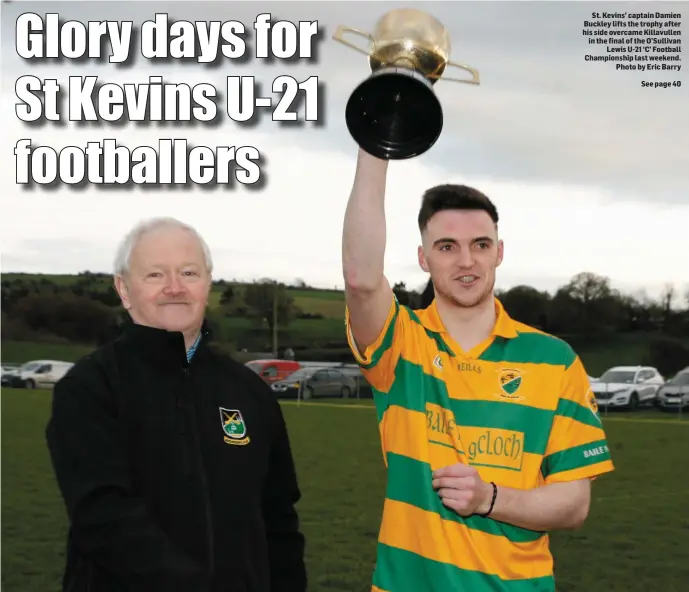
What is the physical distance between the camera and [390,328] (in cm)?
235

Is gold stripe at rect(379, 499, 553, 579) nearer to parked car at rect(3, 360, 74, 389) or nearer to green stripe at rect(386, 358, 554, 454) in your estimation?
green stripe at rect(386, 358, 554, 454)

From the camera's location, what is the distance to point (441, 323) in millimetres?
2486

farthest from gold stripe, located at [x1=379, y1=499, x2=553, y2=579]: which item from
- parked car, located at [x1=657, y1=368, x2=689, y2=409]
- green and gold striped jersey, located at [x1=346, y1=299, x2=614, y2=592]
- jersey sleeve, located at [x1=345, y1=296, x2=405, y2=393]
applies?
parked car, located at [x1=657, y1=368, x2=689, y2=409]

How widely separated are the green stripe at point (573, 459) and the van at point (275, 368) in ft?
89.8

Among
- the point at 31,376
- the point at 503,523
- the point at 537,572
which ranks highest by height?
the point at 503,523

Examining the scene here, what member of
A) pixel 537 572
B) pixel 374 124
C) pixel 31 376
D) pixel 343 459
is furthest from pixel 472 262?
pixel 31 376

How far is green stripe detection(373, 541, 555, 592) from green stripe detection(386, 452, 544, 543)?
12 cm

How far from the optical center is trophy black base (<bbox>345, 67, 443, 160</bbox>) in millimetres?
1860

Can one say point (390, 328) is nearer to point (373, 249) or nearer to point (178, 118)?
point (373, 249)

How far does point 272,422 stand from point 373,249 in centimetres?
63

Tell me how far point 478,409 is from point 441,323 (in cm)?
31

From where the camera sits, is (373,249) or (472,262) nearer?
(373,249)

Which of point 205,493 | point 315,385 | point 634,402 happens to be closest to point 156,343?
point 205,493

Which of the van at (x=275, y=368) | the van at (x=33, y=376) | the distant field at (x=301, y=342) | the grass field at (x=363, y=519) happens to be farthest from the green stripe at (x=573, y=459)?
the van at (x=33, y=376)
